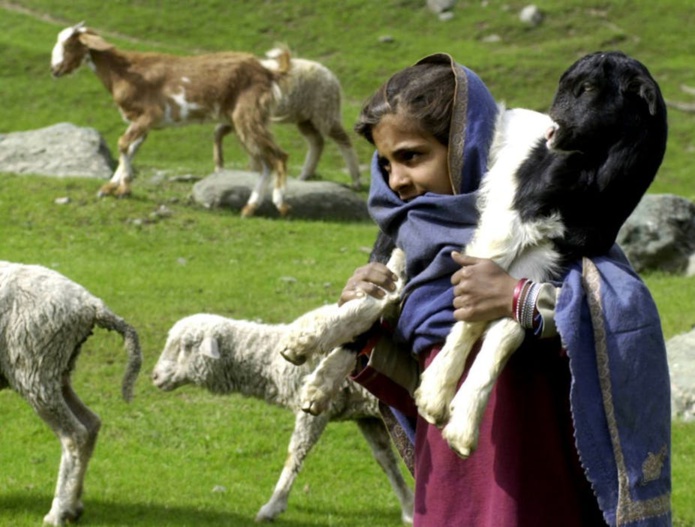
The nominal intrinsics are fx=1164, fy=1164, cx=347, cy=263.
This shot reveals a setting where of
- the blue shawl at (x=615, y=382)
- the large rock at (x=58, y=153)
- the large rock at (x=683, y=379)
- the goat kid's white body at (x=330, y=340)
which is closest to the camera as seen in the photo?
the blue shawl at (x=615, y=382)

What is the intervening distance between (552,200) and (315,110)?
49.7 feet

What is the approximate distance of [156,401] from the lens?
8.53m

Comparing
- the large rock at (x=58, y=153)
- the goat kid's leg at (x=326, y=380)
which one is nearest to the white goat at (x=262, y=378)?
the goat kid's leg at (x=326, y=380)

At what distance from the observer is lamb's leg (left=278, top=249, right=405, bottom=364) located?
9.49 ft

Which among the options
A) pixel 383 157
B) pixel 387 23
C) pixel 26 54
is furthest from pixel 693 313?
pixel 387 23

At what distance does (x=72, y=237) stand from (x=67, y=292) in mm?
7245

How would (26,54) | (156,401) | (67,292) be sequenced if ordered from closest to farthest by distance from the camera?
(67,292) → (156,401) → (26,54)

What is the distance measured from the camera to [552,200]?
276cm

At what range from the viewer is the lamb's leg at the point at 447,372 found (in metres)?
2.79

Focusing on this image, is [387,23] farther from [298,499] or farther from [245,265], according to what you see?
[298,499]

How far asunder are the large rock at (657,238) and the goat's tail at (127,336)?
7.58 meters

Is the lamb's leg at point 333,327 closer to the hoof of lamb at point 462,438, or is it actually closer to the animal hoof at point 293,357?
the animal hoof at point 293,357

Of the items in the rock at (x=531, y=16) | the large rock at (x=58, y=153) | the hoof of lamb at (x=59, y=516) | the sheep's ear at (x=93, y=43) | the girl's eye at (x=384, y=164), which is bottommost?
the rock at (x=531, y=16)

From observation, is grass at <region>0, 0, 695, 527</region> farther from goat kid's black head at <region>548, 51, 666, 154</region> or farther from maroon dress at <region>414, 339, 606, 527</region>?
goat kid's black head at <region>548, 51, 666, 154</region>
